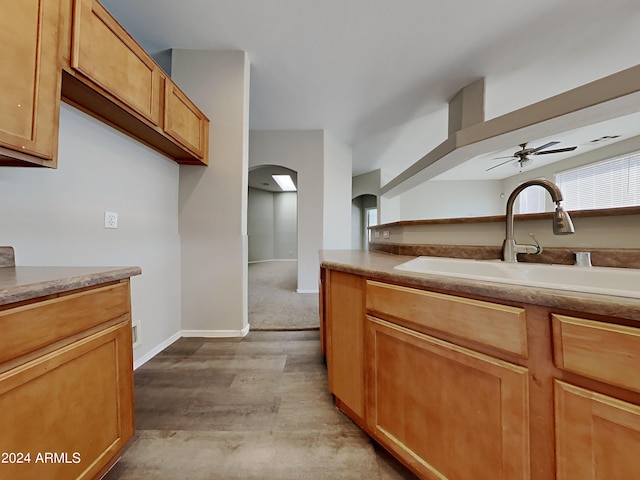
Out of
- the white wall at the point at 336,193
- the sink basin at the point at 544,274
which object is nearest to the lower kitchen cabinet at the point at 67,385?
the sink basin at the point at 544,274

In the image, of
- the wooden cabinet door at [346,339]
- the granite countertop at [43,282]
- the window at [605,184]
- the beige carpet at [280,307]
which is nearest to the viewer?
the granite countertop at [43,282]

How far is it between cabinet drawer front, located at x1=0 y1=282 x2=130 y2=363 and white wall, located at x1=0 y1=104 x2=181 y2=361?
2.14 feet

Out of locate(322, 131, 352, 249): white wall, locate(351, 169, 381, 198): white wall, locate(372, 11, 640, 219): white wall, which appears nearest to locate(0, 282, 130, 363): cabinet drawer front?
locate(322, 131, 352, 249): white wall

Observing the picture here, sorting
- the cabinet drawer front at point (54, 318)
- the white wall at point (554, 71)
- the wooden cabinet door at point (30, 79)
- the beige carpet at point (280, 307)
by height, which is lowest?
the beige carpet at point (280, 307)

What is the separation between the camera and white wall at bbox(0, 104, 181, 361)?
1.11 meters

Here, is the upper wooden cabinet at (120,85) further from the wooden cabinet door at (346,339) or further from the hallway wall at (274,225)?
the hallway wall at (274,225)

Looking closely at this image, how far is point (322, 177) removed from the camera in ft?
12.8

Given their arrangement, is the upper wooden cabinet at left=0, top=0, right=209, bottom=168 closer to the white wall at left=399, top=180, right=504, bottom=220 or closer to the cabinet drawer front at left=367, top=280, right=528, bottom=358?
the cabinet drawer front at left=367, top=280, right=528, bottom=358

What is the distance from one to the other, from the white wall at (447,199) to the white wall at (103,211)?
21.3 feet

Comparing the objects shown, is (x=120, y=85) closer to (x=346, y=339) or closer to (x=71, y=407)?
(x=71, y=407)

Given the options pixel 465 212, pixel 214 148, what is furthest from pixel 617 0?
pixel 465 212

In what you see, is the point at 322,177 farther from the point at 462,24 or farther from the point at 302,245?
the point at 462,24

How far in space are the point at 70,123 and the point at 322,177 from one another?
3.03m

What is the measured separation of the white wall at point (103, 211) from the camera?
3.64 feet
